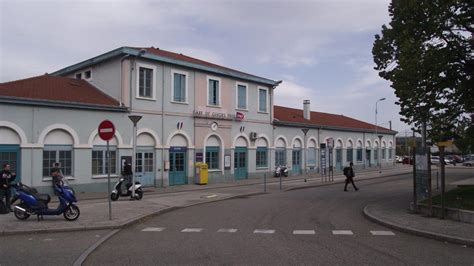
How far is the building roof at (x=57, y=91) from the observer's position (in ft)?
70.0

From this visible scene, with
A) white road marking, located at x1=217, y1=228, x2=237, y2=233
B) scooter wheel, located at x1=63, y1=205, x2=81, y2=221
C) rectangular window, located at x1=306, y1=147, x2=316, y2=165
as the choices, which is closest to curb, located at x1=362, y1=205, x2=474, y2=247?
white road marking, located at x1=217, y1=228, x2=237, y2=233

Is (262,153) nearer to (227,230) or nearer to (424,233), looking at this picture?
(227,230)

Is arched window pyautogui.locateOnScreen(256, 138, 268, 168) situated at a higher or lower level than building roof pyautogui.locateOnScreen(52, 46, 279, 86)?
lower

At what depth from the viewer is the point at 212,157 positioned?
3147cm

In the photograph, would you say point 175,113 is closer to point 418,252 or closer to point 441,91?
point 441,91

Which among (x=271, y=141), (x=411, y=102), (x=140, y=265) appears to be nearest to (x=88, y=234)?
(x=140, y=265)

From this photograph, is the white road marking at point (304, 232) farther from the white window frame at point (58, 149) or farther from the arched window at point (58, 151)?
the white window frame at point (58, 149)

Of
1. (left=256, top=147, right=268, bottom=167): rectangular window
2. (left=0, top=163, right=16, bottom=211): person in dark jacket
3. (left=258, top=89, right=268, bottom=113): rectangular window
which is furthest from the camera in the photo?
(left=256, top=147, right=268, bottom=167): rectangular window

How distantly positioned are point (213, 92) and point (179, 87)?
3.31 meters

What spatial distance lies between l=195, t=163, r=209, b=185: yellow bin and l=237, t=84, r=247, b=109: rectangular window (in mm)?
6337

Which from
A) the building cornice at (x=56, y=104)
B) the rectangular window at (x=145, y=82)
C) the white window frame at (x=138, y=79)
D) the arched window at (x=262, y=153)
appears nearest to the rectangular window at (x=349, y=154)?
the arched window at (x=262, y=153)

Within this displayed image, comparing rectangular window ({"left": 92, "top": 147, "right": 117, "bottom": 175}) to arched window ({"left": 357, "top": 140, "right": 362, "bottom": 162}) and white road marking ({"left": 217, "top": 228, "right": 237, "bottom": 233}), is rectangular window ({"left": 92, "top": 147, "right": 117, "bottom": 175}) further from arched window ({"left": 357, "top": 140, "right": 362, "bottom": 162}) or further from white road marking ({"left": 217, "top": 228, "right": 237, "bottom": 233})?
arched window ({"left": 357, "top": 140, "right": 362, "bottom": 162})

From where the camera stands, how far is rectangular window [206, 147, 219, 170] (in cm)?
3100

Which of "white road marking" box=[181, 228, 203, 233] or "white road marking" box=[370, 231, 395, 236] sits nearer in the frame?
"white road marking" box=[370, 231, 395, 236]
